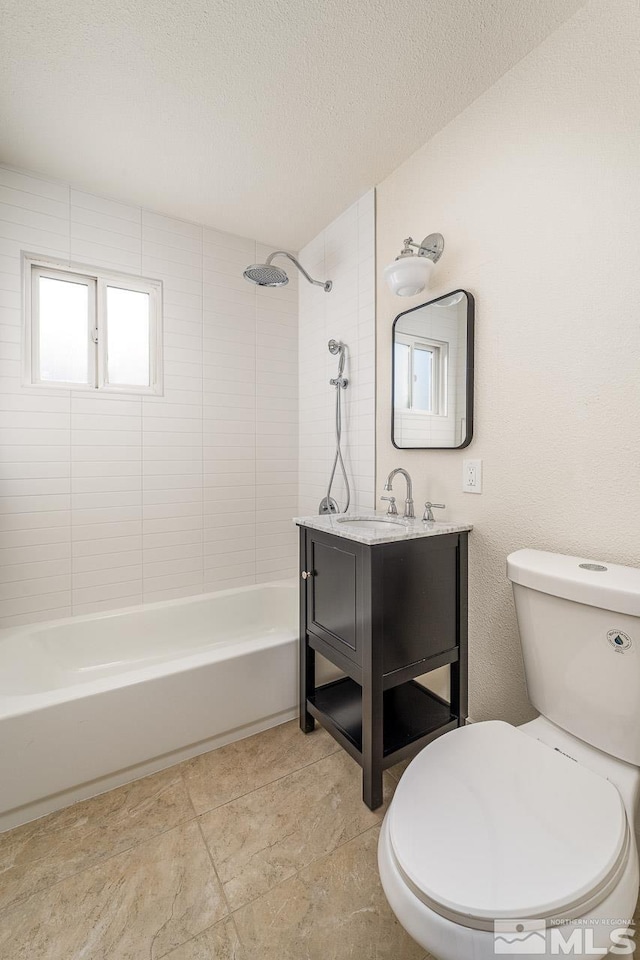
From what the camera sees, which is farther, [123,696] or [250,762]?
[250,762]

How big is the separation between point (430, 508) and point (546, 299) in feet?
2.68

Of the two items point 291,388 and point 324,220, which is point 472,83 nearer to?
point 324,220

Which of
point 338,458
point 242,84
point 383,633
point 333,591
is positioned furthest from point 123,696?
point 242,84

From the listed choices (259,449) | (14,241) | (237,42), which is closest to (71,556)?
(259,449)

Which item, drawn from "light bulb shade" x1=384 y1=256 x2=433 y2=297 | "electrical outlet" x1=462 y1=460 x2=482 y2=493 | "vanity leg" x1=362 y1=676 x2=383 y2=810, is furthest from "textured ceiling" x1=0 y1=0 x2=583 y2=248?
"vanity leg" x1=362 y1=676 x2=383 y2=810

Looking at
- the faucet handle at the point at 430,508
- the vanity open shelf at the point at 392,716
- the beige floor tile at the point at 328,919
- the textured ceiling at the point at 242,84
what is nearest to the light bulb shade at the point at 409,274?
the textured ceiling at the point at 242,84

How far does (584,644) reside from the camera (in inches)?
40.6

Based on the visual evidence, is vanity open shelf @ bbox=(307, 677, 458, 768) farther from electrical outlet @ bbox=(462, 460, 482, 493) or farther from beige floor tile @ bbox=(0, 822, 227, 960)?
electrical outlet @ bbox=(462, 460, 482, 493)

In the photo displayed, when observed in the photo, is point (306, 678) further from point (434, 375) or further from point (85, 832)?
point (434, 375)

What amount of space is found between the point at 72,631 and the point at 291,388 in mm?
1809

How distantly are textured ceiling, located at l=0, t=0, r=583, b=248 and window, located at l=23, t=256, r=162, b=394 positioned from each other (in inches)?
17.1

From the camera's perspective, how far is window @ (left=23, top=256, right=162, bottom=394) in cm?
202

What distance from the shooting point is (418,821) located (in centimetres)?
85

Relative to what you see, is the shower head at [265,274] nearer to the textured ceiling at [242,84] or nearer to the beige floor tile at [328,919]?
the textured ceiling at [242,84]
